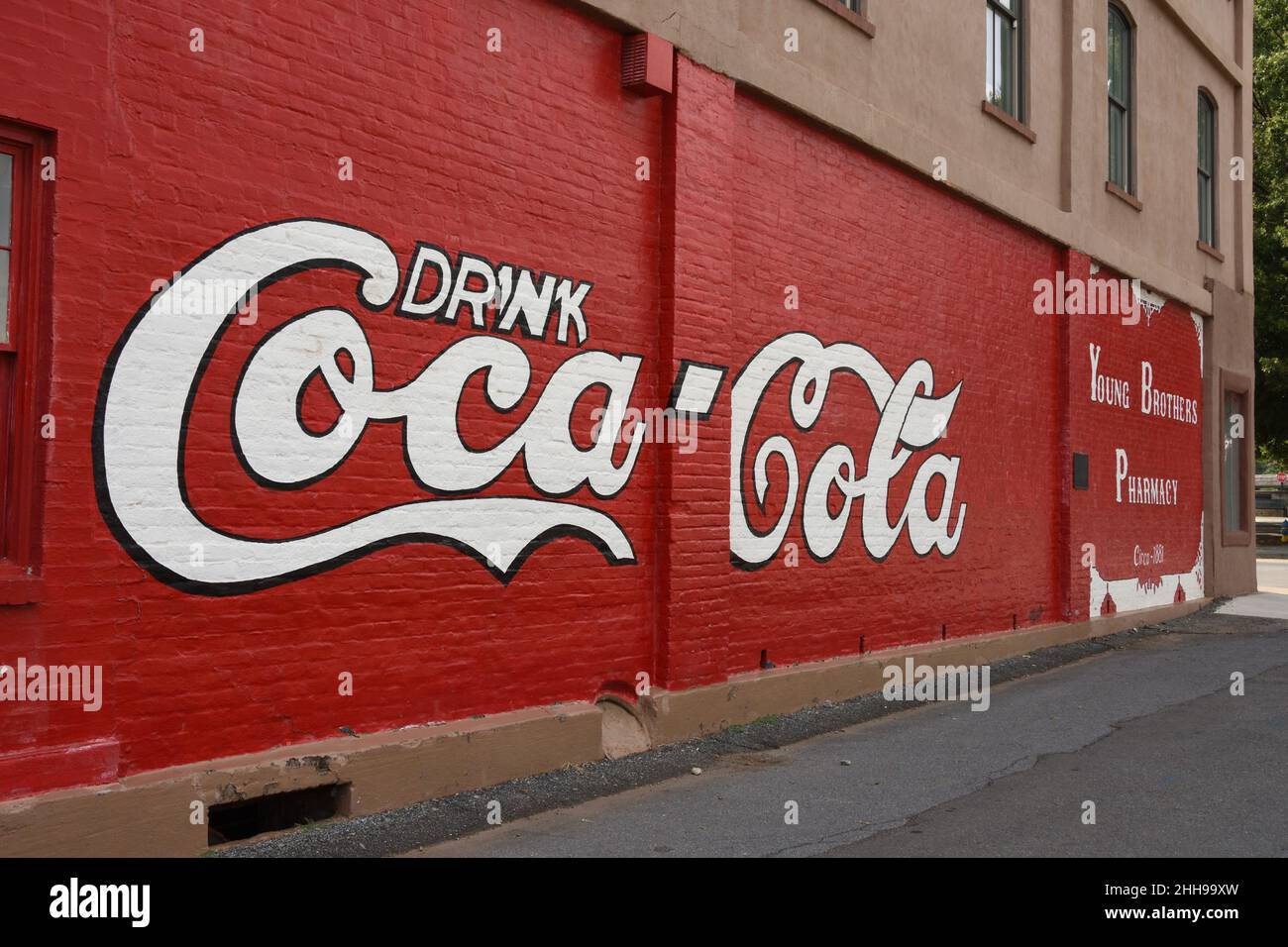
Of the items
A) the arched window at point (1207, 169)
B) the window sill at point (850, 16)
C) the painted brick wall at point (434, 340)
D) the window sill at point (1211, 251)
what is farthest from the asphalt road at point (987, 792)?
the arched window at point (1207, 169)

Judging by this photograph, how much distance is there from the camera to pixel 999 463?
12414 millimetres

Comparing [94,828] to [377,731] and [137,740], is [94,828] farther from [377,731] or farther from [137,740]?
[377,731]

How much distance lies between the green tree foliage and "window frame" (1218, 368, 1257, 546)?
10201mm

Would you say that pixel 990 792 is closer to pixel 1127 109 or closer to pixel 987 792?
pixel 987 792

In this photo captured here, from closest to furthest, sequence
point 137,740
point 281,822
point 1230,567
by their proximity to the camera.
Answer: point 137,740 < point 281,822 < point 1230,567

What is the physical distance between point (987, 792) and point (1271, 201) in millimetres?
26292

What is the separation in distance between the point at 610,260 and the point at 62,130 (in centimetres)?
354

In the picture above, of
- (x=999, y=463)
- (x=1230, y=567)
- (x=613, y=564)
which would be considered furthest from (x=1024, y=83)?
(x=1230, y=567)

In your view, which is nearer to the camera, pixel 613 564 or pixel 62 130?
pixel 62 130

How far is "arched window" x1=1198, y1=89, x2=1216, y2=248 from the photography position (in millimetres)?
18281

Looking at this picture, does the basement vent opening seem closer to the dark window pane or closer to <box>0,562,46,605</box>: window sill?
<box>0,562,46,605</box>: window sill

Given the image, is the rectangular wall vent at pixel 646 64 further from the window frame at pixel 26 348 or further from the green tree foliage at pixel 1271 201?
the green tree foliage at pixel 1271 201

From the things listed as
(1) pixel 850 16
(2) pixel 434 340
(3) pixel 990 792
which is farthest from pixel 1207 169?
(2) pixel 434 340

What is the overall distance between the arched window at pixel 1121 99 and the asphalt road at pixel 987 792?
8.05 m
